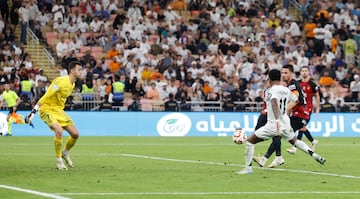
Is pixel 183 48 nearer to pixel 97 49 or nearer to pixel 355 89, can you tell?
pixel 97 49

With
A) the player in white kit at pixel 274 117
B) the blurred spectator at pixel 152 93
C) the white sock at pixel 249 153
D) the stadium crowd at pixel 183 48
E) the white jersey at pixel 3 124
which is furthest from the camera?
the stadium crowd at pixel 183 48

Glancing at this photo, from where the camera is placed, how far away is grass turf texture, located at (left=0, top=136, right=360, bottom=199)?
14.6 metres

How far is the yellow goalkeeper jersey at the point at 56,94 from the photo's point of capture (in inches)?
787

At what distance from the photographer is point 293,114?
25.0 meters

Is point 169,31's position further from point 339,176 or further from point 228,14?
point 339,176

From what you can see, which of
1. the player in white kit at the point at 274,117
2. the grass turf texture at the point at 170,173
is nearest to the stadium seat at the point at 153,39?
the grass turf texture at the point at 170,173

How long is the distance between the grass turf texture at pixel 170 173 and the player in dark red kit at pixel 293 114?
243mm

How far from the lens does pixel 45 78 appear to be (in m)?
39.8

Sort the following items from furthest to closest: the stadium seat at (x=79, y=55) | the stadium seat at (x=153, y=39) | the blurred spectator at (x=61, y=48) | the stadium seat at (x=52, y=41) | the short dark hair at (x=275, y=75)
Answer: the stadium seat at (x=153, y=39) < the stadium seat at (x=52, y=41) < the blurred spectator at (x=61, y=48) < the stadium seat at (x=79, y=55) < the short dark hair at (x=275, y=75)

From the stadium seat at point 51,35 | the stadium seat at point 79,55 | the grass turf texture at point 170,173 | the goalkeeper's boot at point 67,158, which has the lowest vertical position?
the grass turf texture at point 170,173

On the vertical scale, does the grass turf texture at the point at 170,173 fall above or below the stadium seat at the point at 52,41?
below

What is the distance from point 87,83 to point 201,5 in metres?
9.82

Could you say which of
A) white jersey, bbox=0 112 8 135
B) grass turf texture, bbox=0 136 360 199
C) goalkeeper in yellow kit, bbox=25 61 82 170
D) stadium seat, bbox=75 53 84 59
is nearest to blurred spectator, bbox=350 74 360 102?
stadium seat, bbox=75 53 84 59

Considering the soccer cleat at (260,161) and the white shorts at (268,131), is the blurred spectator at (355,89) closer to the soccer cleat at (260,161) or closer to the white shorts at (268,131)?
the soccer cleat at (260,161)
